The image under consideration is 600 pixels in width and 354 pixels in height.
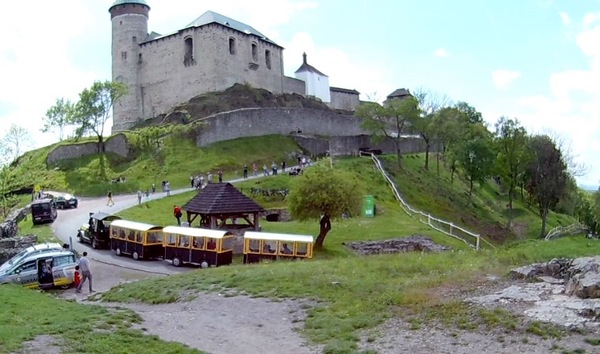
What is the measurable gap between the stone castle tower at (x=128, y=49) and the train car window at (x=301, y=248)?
5755cm

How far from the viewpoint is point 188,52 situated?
3100 inches

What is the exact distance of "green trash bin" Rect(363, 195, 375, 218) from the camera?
4525 cm

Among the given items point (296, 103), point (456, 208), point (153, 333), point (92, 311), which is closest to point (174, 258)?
point (92, 311)

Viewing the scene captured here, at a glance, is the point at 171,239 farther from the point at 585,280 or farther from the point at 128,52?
the point at 128,52

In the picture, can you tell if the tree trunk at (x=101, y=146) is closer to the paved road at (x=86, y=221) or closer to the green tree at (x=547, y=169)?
the paved road at (x=86, y=221)

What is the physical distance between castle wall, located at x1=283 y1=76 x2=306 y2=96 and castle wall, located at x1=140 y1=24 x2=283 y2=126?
638cm

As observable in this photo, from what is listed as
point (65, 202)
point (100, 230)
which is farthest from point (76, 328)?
point (65, 202)

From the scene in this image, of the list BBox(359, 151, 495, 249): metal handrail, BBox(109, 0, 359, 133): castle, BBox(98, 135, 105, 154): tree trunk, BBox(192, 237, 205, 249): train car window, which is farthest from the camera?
BBox(109, 0, 359, 133): castle

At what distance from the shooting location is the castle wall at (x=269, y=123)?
66.2m

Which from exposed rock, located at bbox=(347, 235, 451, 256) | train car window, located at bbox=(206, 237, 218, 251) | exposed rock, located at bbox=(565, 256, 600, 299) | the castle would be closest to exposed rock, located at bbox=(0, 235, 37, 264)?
train car window, located at bbox=(206, 237, 218, 251)

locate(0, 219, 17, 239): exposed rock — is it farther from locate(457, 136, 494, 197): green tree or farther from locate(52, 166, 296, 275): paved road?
locate(457, 136, 494, 197): green tree

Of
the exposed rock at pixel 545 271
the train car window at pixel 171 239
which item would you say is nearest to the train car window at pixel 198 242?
the train car window at pixel 171 239

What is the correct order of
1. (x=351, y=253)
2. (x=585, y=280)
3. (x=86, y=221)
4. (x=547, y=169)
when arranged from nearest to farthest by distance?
(x=585, y=280), (x=351, y=253), (x=86, y=221), (x=547, y=169)

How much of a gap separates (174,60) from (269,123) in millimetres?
17402
